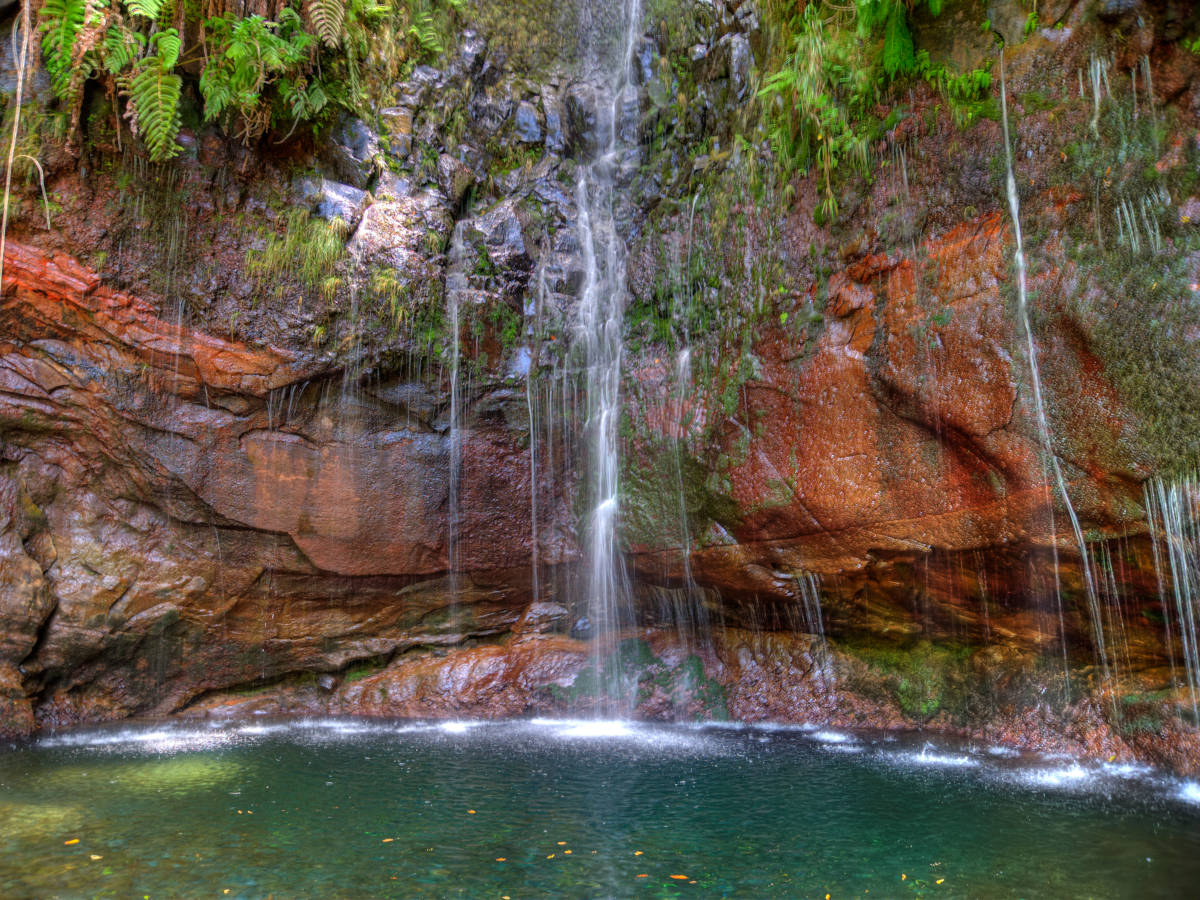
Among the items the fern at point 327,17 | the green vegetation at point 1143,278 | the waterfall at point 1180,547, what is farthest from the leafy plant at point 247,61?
the waterfall at point 1180,547

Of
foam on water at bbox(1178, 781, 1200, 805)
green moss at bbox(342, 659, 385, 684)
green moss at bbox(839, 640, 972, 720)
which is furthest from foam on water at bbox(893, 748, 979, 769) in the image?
green moss at bbox(342, 659, 385, 684)

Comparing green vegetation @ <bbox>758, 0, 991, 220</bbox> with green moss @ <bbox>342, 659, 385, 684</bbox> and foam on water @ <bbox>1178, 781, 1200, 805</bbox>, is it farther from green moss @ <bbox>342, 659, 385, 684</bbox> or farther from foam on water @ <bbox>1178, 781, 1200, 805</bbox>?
green moss @ <bbox>342, 659, 385, 684</bbox>

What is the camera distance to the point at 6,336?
338 inches

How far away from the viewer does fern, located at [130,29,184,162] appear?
319 inches

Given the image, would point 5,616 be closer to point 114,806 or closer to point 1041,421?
point 114,806

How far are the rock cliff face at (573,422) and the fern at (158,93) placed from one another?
688mm

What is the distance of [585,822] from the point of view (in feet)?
17.6

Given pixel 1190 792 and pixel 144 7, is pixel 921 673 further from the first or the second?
pixel 144 7

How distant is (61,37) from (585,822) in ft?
30.3

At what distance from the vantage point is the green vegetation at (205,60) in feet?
26.5

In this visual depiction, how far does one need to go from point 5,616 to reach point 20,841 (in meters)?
4.91

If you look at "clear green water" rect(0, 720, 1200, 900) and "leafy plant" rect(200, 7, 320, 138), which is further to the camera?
"leafy plant" rect(200, 7, 320, 138)

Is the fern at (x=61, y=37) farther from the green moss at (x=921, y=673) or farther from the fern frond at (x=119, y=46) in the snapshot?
the green moss at (x=921, y=673)

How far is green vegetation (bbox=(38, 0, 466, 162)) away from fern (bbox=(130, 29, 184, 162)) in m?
0.01
